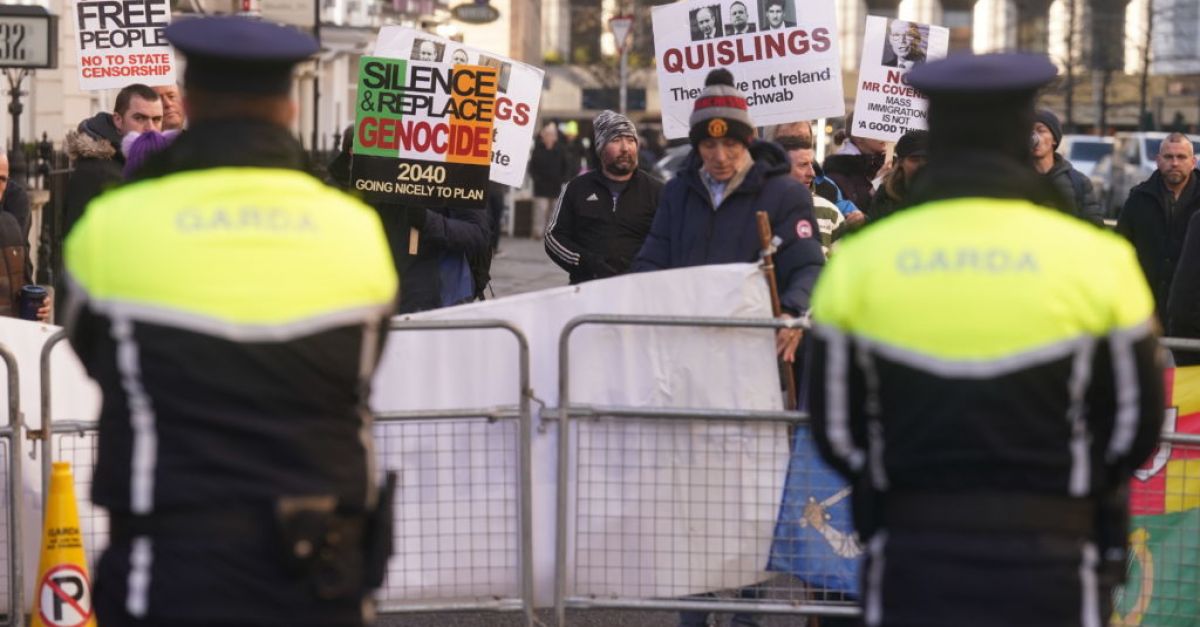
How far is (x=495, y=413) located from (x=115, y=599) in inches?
126

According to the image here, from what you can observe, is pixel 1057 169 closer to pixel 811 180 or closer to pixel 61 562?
pixel 811 180

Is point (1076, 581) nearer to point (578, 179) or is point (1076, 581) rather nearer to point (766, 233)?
point (766, 233)

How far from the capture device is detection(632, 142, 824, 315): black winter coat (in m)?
7.29

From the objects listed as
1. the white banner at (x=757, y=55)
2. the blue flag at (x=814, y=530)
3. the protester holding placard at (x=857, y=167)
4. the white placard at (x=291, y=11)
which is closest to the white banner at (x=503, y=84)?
the white banner at (x=757, y=55)

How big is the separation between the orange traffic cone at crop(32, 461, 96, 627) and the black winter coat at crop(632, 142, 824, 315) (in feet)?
7.80

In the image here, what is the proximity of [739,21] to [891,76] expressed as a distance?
1.75 metres

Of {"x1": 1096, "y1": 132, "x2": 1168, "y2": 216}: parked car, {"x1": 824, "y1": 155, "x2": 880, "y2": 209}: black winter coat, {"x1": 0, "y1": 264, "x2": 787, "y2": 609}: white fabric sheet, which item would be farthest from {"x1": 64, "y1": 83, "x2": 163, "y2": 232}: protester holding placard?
{"x1": 1096, "y1": 132, "x2": 1168, "y2": 216}: parked car

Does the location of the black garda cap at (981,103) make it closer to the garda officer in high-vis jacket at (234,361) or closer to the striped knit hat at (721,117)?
the garda officer in high-vis jacket at (234,361)

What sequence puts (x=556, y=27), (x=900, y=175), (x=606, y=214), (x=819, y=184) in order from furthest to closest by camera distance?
1. (x=556, y=27)
2. (x=606, y=214)
3. (x=819, y=184)
4. (x=900, y=175)

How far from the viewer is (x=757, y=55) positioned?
1045cm

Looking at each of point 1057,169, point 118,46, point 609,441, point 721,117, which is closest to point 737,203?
point 721,117

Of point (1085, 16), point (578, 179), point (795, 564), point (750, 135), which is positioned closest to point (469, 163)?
point (578, 179)

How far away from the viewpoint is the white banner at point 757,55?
10.3 m

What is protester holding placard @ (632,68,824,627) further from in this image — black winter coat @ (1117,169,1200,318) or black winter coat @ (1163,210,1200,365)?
black winter coat @ (1117,169,1200,318)
